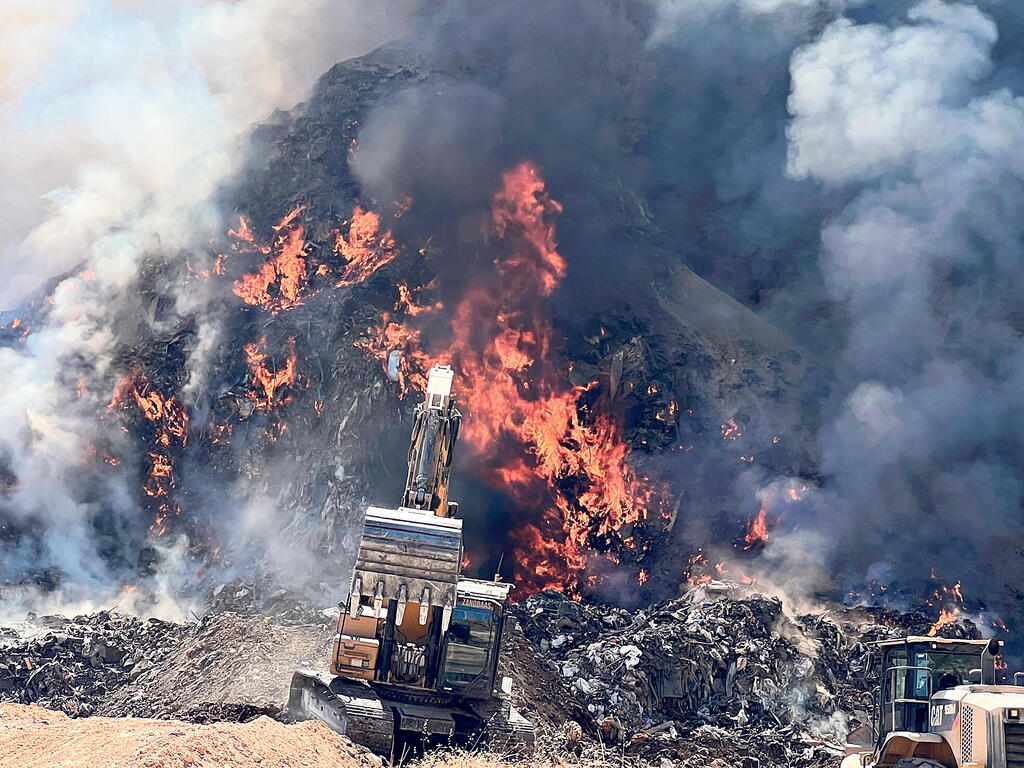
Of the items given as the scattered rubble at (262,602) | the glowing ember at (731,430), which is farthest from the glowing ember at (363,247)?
the glowing ember at (731,430)

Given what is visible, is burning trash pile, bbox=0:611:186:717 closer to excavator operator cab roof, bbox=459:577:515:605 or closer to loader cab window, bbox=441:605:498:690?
loader cab window, bbox=441:605:498:690

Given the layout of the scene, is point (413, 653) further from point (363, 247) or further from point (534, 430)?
point (363, 247)

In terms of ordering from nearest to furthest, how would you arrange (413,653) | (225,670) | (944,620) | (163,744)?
(163,744) → (413,653) → (225,670) → (944,620)

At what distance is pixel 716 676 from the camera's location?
113 ft

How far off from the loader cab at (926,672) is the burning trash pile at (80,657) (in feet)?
74.8

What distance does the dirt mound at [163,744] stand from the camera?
653 inches

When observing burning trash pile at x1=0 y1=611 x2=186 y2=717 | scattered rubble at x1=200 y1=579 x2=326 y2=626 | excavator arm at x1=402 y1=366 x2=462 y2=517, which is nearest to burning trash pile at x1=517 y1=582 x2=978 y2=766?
scattered rubble at x1=200 y1=579 x2=326 y2=626

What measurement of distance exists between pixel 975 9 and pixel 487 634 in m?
47.5

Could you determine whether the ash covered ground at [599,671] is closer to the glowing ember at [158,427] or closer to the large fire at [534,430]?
the large fire at [534,430]

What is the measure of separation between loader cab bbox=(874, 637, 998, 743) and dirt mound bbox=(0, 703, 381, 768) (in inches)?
396

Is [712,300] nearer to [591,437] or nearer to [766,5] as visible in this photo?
[591,437]

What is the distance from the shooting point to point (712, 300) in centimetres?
5638

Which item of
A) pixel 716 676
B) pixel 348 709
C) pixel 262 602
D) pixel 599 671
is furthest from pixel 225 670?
pixel 716 676

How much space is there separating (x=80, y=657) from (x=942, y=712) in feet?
90.5
